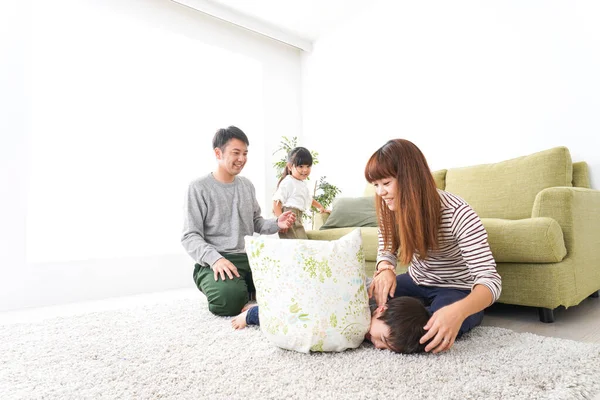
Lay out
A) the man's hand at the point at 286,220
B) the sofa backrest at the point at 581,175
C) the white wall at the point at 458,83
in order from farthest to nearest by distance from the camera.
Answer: the white wall at the point at 458,83 < the sofa backrest at the point at 581,175 < the man's hand at the point at 286,220

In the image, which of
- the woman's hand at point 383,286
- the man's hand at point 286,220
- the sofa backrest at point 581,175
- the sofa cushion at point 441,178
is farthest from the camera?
the sofa cushion at point 441,178

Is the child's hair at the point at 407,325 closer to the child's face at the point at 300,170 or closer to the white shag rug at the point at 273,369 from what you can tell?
the white shag rug at the point at 273,369

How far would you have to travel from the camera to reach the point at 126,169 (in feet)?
9.93

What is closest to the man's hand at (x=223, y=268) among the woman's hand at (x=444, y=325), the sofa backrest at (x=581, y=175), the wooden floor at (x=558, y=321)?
the woman's hand at (x=444, y=325)

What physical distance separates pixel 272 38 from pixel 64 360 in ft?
11.8

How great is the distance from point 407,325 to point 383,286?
200 millimetres

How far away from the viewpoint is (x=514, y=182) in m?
2.21

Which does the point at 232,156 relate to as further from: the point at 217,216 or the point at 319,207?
the point at 319,207

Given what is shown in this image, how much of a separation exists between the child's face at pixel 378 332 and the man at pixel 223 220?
0.78m

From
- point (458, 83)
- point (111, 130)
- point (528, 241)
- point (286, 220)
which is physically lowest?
point (528, 241)

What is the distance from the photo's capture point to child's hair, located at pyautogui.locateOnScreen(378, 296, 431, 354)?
3.72 ft

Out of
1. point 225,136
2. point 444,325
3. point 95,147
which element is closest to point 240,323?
point 444,325

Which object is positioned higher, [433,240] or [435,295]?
[433,240]

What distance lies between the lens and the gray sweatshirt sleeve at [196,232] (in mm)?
1839
